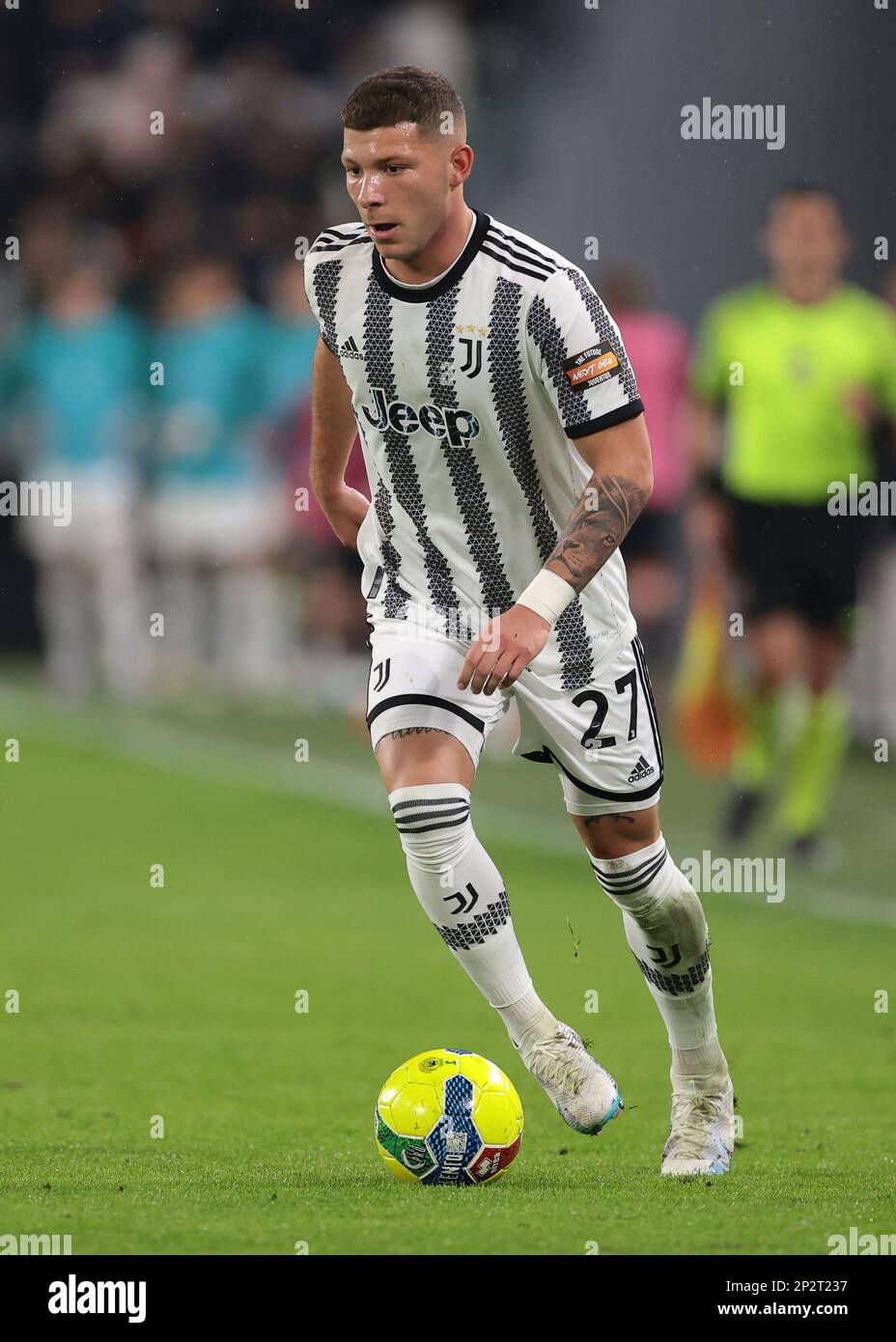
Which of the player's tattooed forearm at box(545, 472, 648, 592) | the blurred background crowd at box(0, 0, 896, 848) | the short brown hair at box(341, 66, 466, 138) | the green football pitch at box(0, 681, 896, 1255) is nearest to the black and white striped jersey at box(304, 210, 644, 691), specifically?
the player's tattooed forearm at box(545, 472, 648, 592)

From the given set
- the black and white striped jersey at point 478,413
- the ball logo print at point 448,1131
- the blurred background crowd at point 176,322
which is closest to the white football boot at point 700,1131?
the ball logo print at point 448,1131

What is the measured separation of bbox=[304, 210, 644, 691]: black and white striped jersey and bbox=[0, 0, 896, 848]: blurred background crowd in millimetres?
10281

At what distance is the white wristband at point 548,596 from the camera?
15.8ft

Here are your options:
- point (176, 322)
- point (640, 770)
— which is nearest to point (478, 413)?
point (640, 770)

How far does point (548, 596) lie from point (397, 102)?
1096 mm

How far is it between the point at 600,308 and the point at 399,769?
109 centimetres

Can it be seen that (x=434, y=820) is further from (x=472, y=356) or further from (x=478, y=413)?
(x=472, y=356)

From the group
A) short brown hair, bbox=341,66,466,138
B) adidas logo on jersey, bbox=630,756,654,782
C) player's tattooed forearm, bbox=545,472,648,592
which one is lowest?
adidas logo on jersey, bbox=630,756,654,782

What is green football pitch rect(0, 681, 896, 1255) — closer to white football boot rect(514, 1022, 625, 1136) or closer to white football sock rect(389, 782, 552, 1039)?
white football boot rect(514, 1022, 625, 1136)

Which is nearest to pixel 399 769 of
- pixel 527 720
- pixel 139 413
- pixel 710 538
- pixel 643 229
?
pixel 527 720

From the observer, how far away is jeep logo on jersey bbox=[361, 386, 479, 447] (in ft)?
16.7

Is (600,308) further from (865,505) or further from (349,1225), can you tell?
(865,505)

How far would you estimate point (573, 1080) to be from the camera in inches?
200

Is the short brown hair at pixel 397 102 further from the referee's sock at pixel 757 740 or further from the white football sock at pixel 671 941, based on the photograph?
the referee's sock at pixel 757 740
